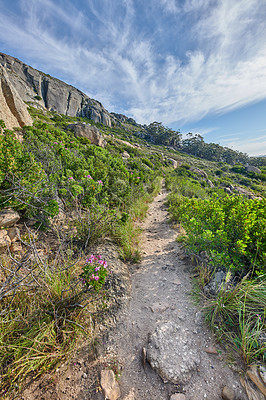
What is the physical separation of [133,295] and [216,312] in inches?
53.1

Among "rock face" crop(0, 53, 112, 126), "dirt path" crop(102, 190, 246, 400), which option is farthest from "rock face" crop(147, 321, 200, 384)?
"rock face" crop(0, 53, 112, 126)

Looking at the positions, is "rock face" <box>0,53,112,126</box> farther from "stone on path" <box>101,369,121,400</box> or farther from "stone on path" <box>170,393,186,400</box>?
"stone on path" <box>170,393,186,400</box>

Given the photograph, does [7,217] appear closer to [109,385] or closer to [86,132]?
[109,385]

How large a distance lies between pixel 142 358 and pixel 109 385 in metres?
0.46

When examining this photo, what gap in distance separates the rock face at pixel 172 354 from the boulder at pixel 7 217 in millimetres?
3121

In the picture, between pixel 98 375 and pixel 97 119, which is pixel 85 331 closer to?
pixel 98 375

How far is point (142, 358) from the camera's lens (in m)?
1.87

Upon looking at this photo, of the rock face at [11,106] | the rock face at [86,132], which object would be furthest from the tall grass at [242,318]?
the rock face at [86,132]

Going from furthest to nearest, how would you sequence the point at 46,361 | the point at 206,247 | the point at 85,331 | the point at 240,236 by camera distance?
the point at 206,247
the point at 240,236
the point at 85,331
the point at 46,361

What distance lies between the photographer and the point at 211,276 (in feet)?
8.58

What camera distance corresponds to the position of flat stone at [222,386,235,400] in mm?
1492

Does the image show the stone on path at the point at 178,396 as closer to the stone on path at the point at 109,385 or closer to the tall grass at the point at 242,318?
the stone on path at the point at 109,385

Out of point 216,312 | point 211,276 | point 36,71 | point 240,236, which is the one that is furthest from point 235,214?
point 36,71

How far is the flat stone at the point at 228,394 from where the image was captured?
1.49 meters
